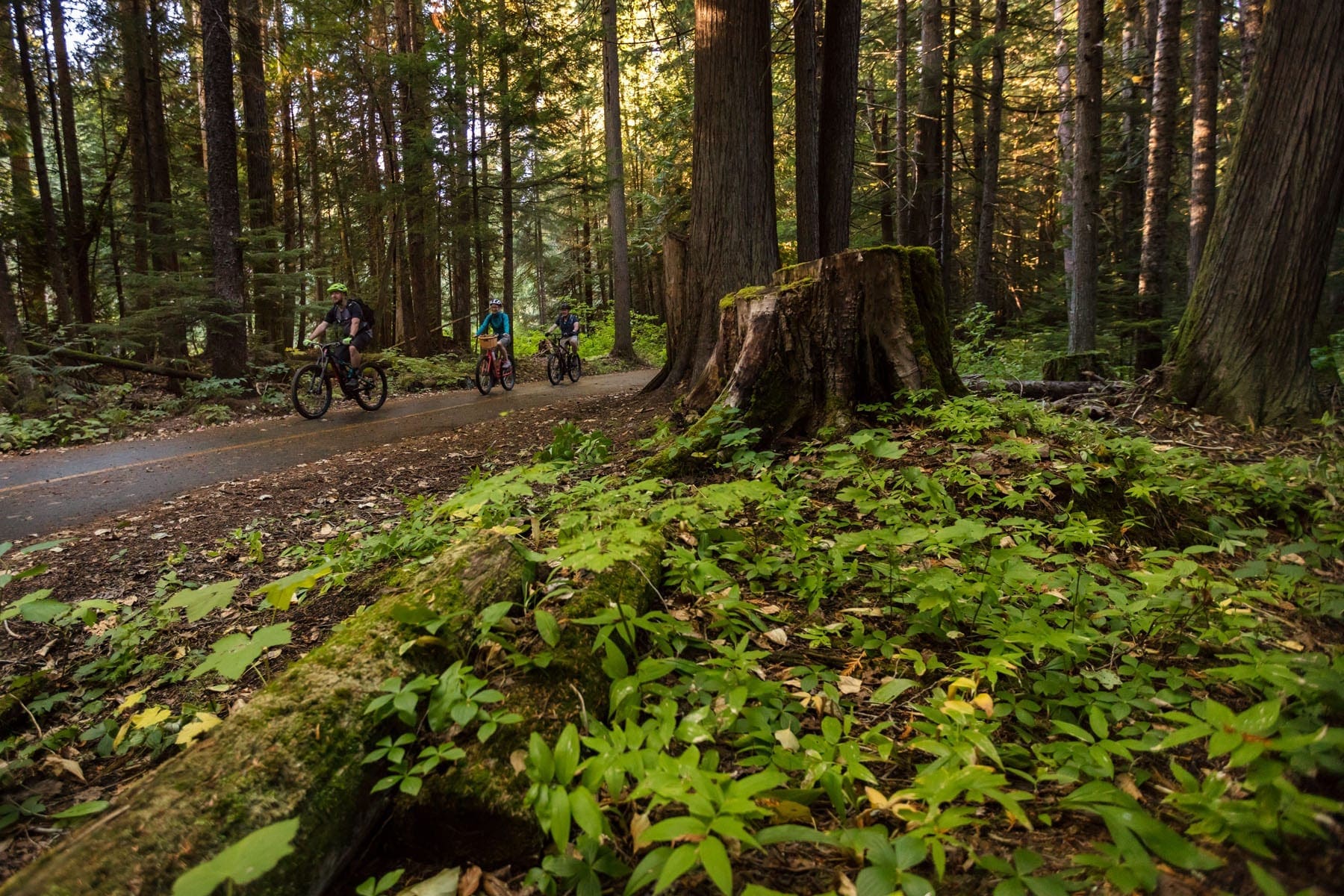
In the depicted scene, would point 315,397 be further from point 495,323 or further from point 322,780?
point 322,780

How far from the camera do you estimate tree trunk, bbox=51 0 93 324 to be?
575 inches

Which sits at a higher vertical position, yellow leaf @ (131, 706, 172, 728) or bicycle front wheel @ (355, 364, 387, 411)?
bicycle front wheel @ (355, 364, 387, 411)

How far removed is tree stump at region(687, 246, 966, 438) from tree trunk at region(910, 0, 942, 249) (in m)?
9.62

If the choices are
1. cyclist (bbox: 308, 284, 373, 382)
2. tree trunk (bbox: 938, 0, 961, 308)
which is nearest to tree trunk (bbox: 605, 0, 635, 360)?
tree trunk (bbox: 938, 0, 961, 308)

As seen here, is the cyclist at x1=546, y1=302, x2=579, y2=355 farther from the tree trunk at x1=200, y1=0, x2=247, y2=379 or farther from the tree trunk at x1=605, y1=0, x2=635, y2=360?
the tree trunk at x1=200, y1=0, x2=247, y2=379

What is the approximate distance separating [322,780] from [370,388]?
11035 mm

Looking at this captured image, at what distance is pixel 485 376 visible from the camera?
1340 cm

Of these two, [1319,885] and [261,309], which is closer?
[1319,885]

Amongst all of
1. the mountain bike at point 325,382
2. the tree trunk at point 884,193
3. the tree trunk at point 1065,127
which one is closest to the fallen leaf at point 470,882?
the mountain bike at point 325,382

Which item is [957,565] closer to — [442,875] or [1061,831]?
[1061,831]

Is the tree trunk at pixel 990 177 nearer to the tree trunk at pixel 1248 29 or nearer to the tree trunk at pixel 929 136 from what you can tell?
the tree trunk at pixel 929 136

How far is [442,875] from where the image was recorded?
1.64 m

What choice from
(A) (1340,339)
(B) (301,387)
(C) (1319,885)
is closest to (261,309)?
(B) (301,387)

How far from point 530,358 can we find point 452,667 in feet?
67.4
